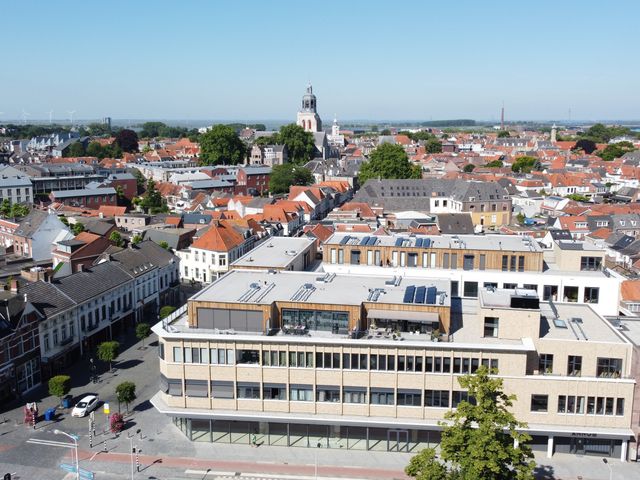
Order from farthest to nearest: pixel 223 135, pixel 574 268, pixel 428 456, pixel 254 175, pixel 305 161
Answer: pixel 305 161 → pixel 223 135 → pixel 254 175 → pixel 574 268 → pixel 428 456

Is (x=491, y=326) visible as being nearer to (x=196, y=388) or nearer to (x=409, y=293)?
(x=409, y=293)

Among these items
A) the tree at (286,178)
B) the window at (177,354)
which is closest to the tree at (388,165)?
the tree at (286,178)

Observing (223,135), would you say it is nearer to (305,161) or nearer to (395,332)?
(305,161)

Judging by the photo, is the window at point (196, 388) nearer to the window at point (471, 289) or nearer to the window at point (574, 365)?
the window at point (574, 365)

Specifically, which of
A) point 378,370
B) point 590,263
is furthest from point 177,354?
point 590,263

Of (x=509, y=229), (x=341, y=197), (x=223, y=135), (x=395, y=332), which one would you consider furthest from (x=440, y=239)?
(x=223, y=135)
